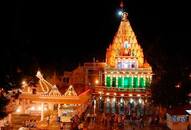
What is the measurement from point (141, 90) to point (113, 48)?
4.81 m

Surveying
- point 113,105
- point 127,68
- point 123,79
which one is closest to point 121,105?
point 113,105

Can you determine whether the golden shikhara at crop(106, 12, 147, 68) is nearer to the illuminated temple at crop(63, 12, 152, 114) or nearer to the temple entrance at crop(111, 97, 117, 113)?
the illuminated temple at crop(63, 12, 152, 114)

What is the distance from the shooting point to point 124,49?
3716cm

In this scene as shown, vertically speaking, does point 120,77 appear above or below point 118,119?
above

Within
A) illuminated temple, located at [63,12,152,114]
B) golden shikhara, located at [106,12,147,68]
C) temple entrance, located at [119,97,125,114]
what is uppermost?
golden shikhara, located at [106,12,147,68]

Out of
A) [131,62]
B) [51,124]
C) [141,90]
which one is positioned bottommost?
[51,124]

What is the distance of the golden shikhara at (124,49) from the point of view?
1451 inches

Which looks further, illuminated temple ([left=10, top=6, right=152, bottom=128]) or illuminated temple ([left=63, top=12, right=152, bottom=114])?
illuminated temple ([left=63, top=12, right=152, bottom=114])

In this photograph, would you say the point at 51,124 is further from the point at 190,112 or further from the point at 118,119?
the point at 190,112

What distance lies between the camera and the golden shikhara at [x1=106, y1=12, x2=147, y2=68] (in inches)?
1451

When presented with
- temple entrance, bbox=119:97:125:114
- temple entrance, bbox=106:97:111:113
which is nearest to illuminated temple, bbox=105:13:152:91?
temple entrance, bbox=119:97:125:114

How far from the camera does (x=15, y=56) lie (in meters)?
26.6

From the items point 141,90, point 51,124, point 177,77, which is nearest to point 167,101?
point 177,77

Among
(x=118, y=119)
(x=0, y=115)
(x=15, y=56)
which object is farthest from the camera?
(x=118, y=119)
